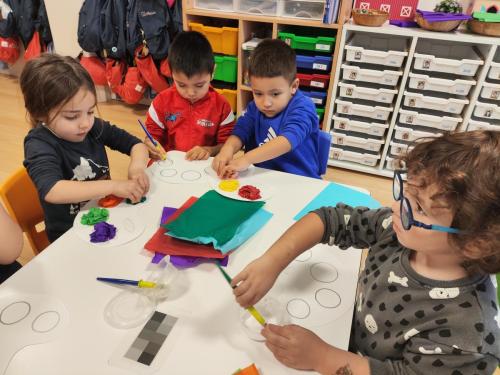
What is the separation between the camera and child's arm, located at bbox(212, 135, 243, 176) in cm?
112

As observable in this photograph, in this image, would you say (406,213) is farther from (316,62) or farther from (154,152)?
(316,62)

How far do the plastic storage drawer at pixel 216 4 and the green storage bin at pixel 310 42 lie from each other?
1.20ft

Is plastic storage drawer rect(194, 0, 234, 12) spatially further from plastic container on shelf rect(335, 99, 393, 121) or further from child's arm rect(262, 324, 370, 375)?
child's arm rect(262, 324, 370, 375)

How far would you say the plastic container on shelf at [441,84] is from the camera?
1986 millimetres

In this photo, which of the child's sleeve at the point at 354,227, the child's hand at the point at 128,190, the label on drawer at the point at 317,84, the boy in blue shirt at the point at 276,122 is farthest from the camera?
the label on drawer at the point at 317,84

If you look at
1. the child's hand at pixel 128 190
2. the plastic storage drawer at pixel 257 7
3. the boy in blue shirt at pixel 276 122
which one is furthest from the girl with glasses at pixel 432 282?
the plastic storage drawer at pixel 257 7

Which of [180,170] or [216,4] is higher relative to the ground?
[216,4]

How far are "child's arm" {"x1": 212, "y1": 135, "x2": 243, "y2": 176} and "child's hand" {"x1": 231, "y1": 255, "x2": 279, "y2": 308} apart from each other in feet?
1.50

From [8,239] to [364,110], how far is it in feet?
6.34

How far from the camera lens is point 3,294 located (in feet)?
2.22

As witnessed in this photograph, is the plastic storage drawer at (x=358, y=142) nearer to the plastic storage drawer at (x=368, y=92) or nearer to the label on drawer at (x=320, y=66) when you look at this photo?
the plastic storage drawer at (x=368, y=92)

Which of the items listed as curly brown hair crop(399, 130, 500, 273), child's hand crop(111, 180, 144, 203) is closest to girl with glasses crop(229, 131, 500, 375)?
curly brown hair crop(399, 130, 500, 273)

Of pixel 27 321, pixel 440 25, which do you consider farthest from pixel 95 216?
pixel 440 25

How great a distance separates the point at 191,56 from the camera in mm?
1306
